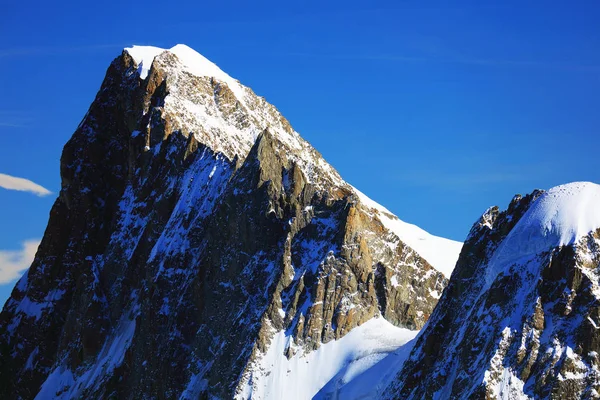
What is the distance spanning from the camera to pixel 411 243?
166750 mm

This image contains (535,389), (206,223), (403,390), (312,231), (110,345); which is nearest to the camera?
(535,389)

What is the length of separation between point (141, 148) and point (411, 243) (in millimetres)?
36996

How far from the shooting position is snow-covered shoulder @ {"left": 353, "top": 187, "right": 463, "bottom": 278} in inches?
6211

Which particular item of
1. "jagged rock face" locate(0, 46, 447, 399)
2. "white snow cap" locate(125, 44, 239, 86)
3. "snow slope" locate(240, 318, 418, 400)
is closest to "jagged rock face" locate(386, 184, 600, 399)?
"snow slope" locate(240, 318, 418, 400)

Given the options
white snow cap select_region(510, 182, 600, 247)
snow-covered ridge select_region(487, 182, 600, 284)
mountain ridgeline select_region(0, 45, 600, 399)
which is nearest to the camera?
mountain ridgeline select_region(0, 45, 600, 399)

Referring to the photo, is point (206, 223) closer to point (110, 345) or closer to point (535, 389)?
point (110, 345)

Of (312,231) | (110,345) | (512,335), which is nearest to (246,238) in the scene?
(312,231)

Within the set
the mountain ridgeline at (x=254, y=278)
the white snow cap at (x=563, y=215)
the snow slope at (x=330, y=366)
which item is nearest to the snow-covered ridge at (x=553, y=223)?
the white snow cap at (x=563, y=215)

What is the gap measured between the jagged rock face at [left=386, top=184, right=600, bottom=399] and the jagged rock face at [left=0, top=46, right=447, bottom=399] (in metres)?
26.6

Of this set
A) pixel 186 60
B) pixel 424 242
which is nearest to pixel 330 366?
pixel 424 242

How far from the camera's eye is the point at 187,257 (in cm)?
15225

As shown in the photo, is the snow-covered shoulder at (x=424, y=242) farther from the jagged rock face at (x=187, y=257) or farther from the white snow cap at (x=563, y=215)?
the white snow cap at (x=563, y=215)

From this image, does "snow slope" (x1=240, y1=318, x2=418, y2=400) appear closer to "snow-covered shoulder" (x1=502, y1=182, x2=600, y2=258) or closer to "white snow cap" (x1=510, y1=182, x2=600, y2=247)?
"snow-covered shoulder" (x1=502, y1=182, x2=600, y2=258)

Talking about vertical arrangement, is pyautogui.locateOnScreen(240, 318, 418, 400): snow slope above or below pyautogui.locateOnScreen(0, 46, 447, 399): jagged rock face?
below
